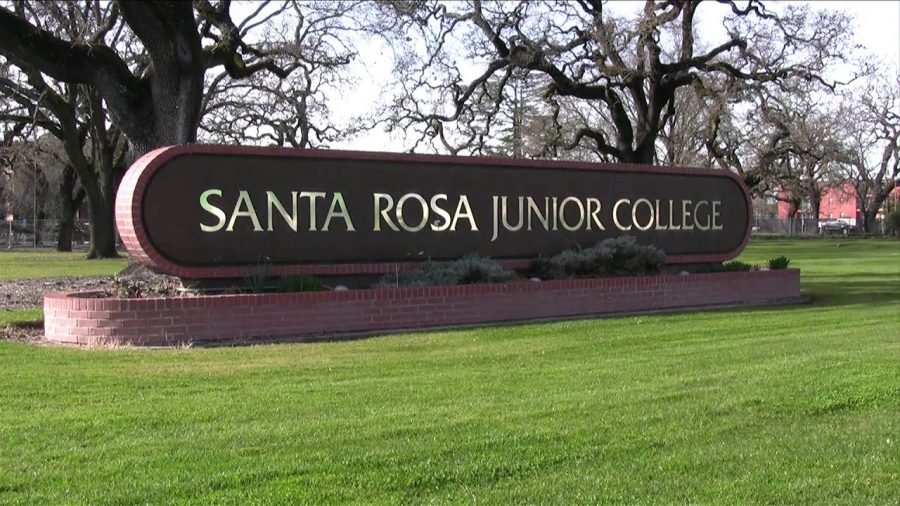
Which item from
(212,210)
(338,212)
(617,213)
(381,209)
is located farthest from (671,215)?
(212,210)

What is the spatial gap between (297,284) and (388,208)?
237 cm

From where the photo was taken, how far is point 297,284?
1324cm

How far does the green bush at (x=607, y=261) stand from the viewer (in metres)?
16.3

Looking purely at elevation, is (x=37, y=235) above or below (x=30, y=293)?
above

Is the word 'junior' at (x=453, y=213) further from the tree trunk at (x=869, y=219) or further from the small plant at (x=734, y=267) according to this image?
the tree trunk at (x=869, y=219)

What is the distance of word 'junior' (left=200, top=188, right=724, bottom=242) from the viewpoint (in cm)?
1355

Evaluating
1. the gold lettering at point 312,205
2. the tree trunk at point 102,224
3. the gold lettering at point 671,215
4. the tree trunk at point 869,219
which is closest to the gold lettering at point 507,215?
the gold lettering at point 312,205

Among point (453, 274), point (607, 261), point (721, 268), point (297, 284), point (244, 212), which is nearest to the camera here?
point (297, 284)

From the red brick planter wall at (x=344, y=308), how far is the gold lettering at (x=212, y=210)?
132cm

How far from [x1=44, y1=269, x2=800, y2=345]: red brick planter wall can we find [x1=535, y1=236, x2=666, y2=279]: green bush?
1.72 ft

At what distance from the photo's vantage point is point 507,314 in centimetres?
1463

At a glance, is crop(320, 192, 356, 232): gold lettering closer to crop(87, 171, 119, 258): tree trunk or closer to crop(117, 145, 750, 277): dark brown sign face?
crop(117, 145, 750, 277): dark brown sign face

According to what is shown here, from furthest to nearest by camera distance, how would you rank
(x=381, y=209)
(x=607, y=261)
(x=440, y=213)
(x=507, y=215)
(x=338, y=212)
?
(x=607, y=261) < (x=507, y=215) < (x=440, y=213) < (x=381, y=209) < (x=338, y=212)

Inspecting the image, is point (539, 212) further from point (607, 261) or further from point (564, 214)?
point (607, 261)
